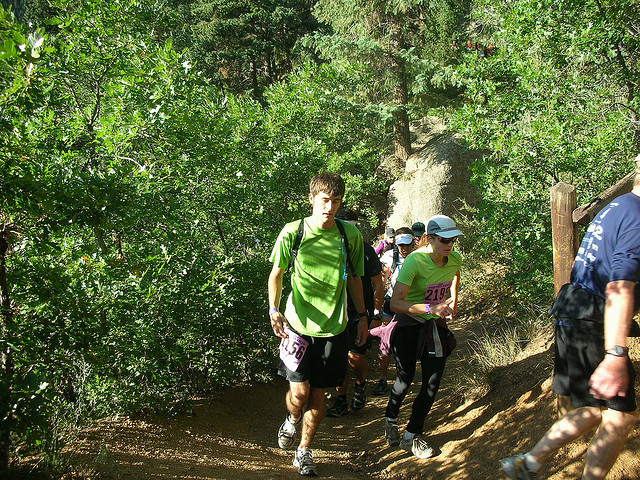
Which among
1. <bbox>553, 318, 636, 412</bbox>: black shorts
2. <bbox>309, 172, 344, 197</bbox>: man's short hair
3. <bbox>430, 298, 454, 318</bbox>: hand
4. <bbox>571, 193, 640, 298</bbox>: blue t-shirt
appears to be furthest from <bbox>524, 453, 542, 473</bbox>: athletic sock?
<bbox>309, 172, 344, 197</bbox>: man's short hair

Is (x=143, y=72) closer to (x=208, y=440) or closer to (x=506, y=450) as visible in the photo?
(x=208, y=440)

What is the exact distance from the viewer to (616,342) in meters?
2.49

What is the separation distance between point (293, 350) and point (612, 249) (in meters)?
2.19

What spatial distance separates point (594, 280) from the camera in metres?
2.76

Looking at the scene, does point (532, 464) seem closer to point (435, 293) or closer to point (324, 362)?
point (324, 362)

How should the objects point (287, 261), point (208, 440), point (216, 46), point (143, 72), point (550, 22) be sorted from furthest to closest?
1. point (216, 46)
2. point (550, 22)
3. point (143, 72)
4. point (208, 440)
5. point (287, 261)

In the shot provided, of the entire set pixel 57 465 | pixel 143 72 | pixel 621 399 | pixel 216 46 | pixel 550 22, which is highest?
pixel 216 46

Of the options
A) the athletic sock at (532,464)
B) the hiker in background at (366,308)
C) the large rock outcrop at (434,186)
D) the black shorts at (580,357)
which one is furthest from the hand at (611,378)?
the large rock outcrop at (434,186)

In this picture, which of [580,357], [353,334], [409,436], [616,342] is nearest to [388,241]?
[353,334]

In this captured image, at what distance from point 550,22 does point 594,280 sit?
5235 mm

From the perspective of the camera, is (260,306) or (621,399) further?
(260,306)

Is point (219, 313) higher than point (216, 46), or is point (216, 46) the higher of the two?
point (216, 46)

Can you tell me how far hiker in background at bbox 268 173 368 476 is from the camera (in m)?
3.86

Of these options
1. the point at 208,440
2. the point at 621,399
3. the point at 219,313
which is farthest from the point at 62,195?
the point at 621,399
